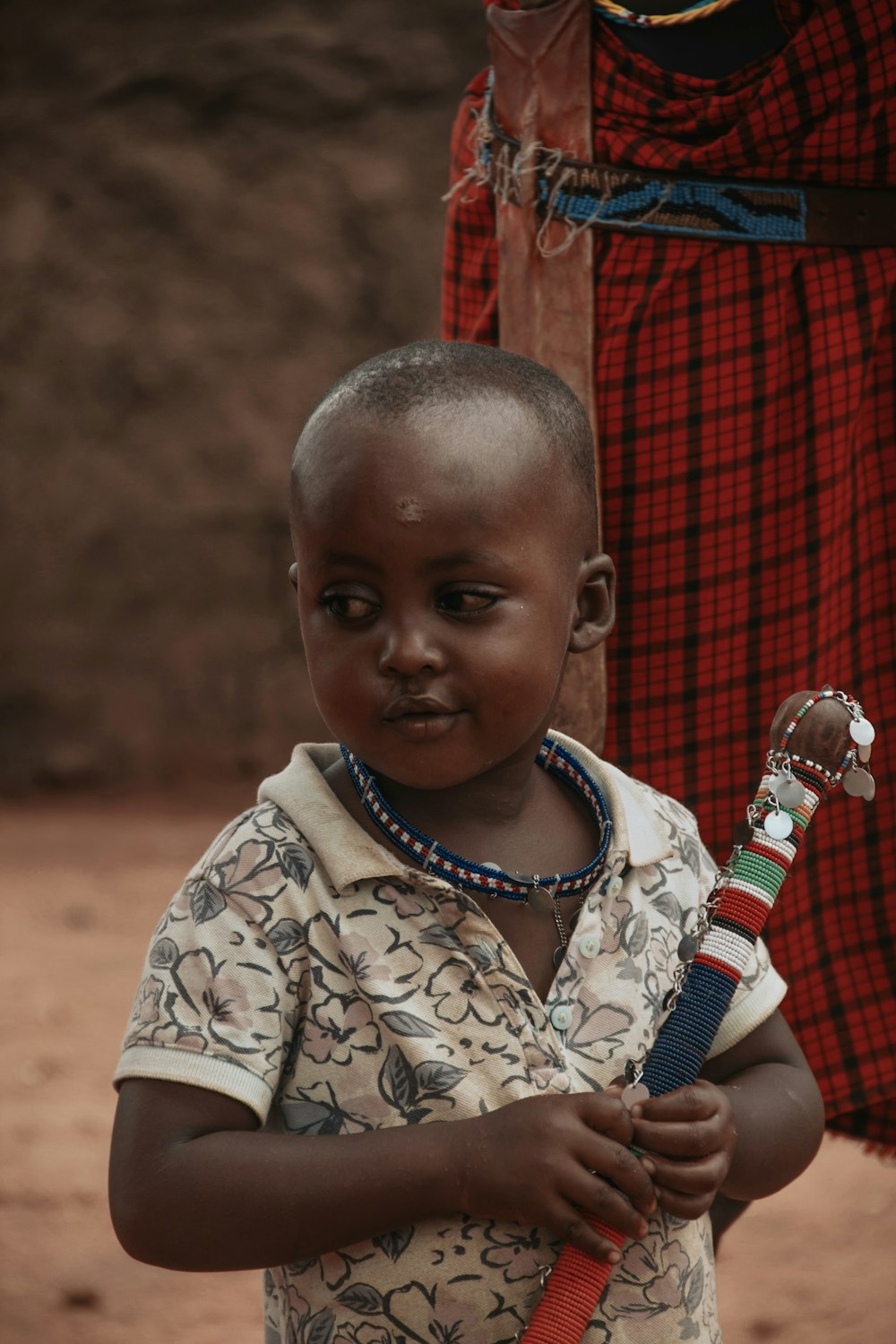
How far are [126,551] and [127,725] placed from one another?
2.23ft

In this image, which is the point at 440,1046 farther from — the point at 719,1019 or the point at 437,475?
the point at 437,475

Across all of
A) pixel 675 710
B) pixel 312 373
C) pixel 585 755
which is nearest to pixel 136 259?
pixel 312 373

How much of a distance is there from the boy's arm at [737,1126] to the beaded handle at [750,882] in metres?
0.03

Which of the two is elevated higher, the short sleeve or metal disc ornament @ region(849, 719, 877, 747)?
metal disc ornament @ region(849, 719, 877, 747)

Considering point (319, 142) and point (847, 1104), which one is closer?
point (847, 1104)

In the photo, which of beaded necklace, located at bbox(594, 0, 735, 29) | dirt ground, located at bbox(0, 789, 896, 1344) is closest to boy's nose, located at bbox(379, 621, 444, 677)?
beaded necklace, located at bbox(594, 0, 735, 29)

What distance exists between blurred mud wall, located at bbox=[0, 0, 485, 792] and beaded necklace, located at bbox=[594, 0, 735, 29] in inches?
164

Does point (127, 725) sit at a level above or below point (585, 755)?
below

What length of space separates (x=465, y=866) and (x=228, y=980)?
20cm

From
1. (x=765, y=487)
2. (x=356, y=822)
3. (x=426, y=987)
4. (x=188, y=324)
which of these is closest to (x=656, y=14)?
(x=765, y=487)

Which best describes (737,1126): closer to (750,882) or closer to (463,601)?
(750,882)

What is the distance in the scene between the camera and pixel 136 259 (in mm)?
5887

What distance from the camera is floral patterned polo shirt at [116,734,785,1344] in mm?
1088

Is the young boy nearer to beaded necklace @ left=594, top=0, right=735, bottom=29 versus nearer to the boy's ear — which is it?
the boy's ear
